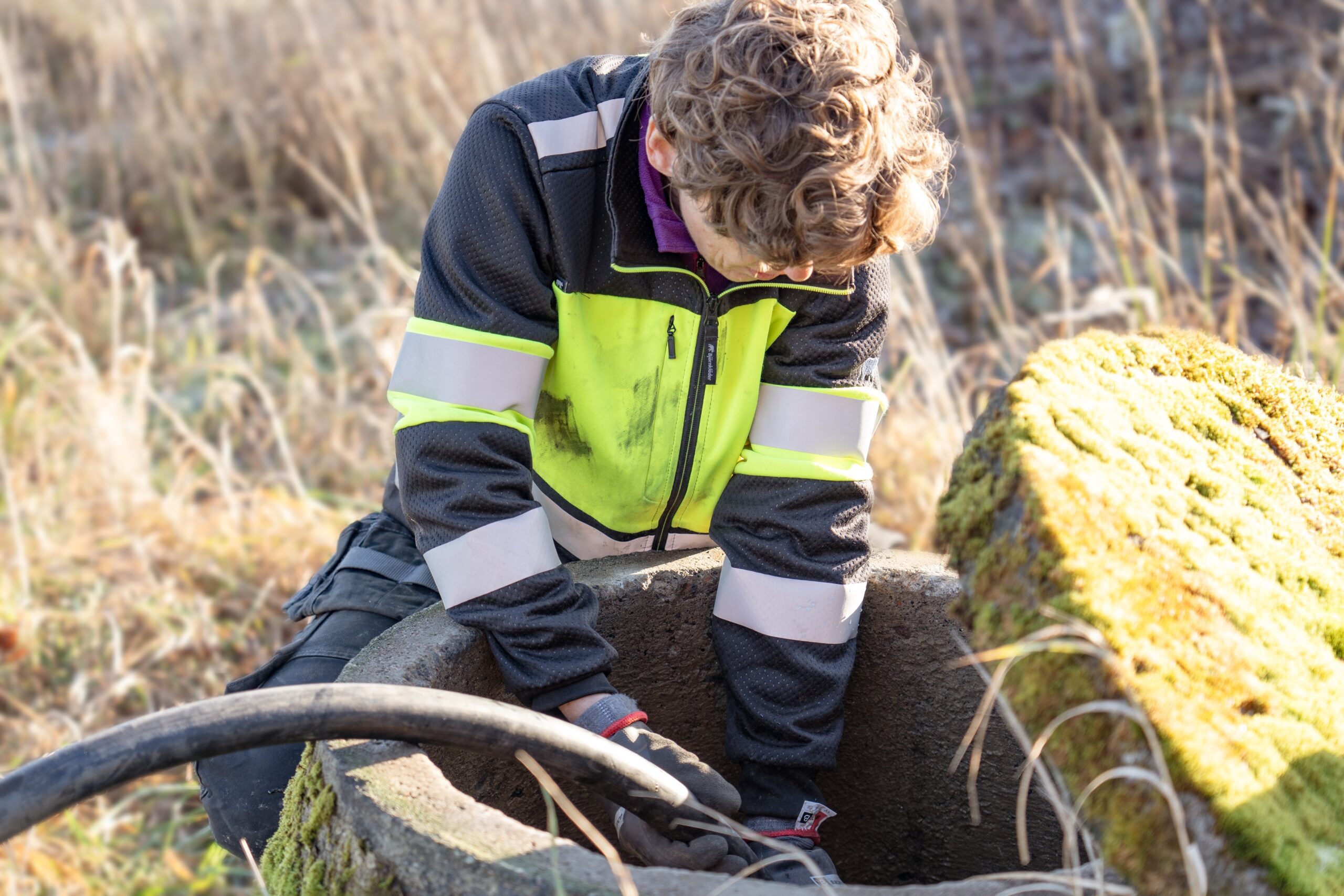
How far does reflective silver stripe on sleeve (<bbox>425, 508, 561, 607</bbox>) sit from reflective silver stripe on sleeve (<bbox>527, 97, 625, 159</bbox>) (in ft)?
1.56

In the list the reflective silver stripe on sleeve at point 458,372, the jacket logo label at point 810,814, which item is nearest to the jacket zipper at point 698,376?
the reflective silver stripe on sleeve at point 458,372

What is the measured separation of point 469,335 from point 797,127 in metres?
0.48

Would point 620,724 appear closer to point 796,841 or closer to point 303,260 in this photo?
point 796,841

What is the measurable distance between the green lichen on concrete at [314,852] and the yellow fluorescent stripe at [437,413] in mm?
420

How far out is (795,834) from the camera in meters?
1.61

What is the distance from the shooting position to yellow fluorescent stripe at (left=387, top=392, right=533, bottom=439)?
145 cm

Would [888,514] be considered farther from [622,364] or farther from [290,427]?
[290,427]

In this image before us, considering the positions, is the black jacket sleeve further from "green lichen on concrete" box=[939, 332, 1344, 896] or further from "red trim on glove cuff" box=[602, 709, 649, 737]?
"green lichen on concrete" box=[939, 332, 1344, 896]

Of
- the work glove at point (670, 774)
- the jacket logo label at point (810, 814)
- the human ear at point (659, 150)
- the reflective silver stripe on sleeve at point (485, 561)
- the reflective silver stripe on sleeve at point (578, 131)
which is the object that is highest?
the reflective silver stripe on sleeve at point (578, 131)

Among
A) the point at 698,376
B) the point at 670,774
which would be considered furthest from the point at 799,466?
the point at 670,774

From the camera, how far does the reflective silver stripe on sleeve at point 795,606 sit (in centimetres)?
160

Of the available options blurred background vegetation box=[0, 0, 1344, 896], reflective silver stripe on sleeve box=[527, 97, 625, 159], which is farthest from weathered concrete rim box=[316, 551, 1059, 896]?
blurred background vegetation box=[0, 0, 1344, 896]

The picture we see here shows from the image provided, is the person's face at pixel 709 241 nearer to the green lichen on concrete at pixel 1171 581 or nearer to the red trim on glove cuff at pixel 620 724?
the green lichen on concrete at pixel 1171 581

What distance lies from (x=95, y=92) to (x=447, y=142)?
6.32 ft
